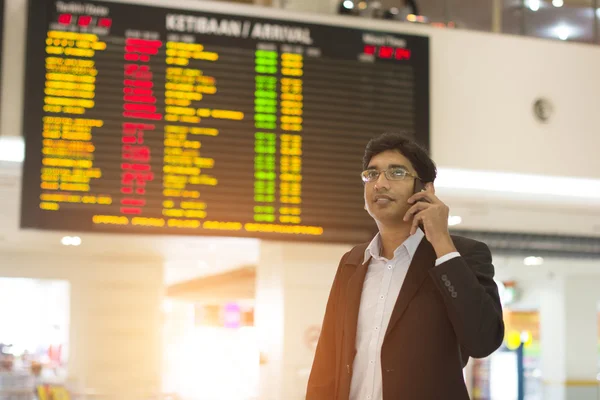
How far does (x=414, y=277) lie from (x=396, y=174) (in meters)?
0.23

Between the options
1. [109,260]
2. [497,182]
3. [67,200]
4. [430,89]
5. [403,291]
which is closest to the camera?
[403,291]

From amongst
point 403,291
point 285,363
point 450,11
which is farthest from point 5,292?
point 403,291

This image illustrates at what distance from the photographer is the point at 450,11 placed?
5.25 metres

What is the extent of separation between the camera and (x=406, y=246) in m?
1.70

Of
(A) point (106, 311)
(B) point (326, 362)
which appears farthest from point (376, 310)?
(A) point (106, 311)

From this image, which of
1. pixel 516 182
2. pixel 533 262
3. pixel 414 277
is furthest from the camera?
pixel 533 262

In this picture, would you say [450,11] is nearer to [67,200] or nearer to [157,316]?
[67,200]

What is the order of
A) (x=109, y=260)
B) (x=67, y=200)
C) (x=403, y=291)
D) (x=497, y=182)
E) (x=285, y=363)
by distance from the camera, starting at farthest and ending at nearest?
(x=109, y=260) → (x=285, y=363) → (x=497, y=182) → (x=67, y=200) → (x=403, y=291)

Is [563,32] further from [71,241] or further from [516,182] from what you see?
[71,241]

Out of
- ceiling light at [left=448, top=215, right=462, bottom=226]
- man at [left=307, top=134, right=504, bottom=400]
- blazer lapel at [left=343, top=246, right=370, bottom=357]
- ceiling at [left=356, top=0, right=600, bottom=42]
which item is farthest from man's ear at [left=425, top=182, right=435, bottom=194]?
ceiling light at [left=448, top=215, right=462, bottom=226]

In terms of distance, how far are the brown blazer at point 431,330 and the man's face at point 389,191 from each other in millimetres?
99

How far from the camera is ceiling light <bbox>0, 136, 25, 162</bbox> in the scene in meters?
4.04

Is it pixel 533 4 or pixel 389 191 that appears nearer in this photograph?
pixel 389 191

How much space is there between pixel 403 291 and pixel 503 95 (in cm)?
343
